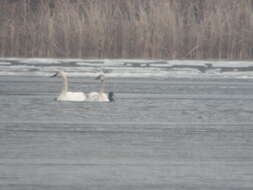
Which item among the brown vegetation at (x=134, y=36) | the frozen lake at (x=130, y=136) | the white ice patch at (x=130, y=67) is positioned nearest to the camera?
the frozen lake at (x=130, y=136)

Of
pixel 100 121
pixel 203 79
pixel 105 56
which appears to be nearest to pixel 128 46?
pixel 105 56

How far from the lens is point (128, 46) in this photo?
22.1 m

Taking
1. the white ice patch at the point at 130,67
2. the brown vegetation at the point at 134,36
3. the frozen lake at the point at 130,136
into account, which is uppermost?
the brown vegetation at the point at 134,36

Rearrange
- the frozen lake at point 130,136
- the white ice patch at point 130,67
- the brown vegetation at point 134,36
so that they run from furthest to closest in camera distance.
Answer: the brown vegetation at point 134,36
the white ice patch at point 130,67
the frozen lake at point 130,136

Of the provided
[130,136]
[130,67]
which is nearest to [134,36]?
[130,67]

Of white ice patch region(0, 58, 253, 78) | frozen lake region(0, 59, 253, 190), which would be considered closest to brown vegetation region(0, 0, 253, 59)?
white ice patch region(0, 58, 253, 78)

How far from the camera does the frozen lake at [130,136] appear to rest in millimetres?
7449

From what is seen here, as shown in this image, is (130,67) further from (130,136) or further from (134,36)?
(130,136)

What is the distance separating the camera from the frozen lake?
7449mm

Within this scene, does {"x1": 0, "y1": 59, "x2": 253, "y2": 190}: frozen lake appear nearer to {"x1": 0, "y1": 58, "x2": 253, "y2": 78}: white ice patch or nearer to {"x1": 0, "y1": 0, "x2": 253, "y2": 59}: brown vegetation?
{"x1": 0, "y1": 58, "x2": 253, "y2": 78}: white ice patch

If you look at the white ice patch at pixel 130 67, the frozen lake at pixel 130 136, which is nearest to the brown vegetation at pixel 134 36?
the white ice patch at pixel 130 67

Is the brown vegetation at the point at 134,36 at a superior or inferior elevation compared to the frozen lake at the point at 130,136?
superior

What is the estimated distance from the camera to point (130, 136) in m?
9.94

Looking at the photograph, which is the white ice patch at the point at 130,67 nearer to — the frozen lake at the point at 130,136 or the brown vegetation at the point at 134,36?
the brown vegetation at the point at 134,36
